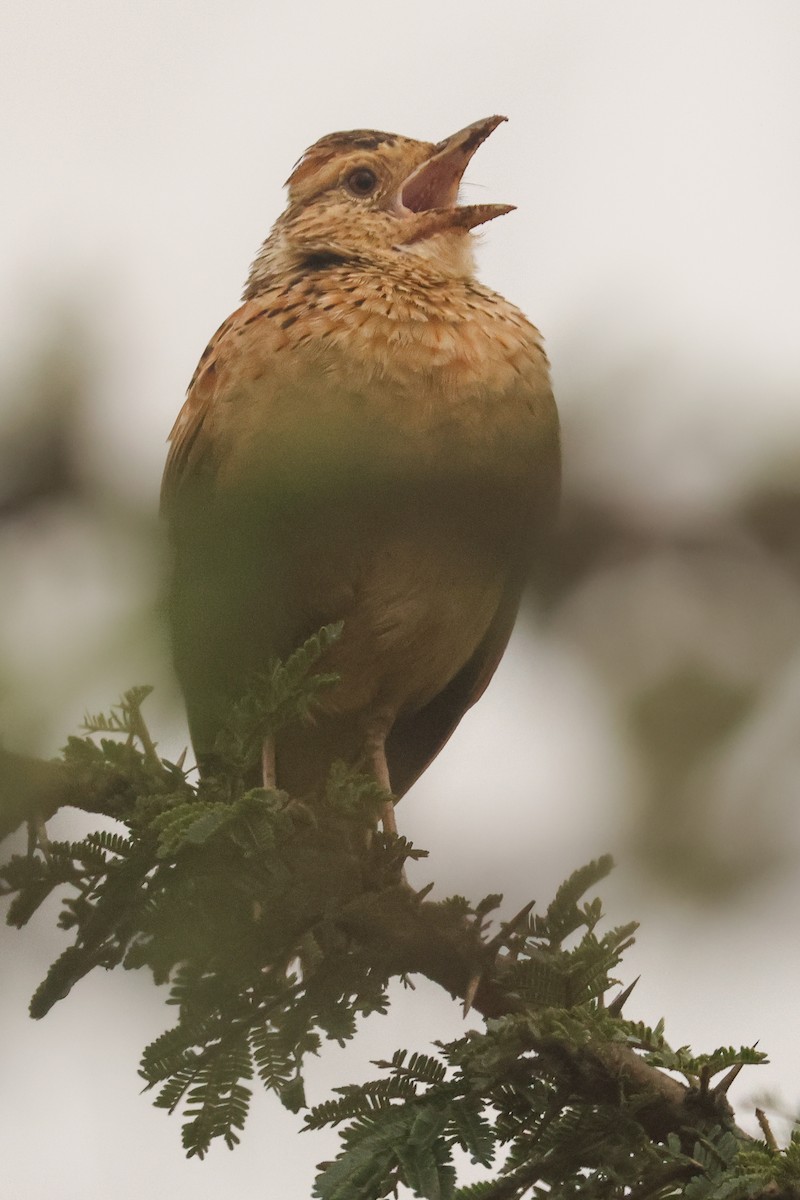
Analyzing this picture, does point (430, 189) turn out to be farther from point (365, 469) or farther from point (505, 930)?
point (365, 469)

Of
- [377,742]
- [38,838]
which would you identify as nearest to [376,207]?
[377,742]

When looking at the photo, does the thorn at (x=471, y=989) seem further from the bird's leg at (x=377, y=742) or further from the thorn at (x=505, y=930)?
the bird's leg at (x=377, y=742)

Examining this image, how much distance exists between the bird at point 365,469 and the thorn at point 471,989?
1.14 ft

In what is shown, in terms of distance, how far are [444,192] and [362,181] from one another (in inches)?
12.7

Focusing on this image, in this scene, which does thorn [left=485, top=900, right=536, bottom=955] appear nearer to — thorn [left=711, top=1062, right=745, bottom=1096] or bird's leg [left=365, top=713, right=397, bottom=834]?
thorn [left=711, top=1062, right=745, bottom=1096]

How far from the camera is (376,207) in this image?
5.23 meters


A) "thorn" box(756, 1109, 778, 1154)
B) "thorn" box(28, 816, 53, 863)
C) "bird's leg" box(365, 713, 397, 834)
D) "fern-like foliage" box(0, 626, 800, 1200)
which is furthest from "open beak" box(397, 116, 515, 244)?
"thorn" box(28, 816, 53, 863)

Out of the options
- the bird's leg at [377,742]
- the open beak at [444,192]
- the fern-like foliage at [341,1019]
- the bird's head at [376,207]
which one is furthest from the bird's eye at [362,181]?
the fern-like foliage at [341,1019]

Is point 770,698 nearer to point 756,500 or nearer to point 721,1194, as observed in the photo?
point 756,500

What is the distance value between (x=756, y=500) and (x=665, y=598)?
0.14 meters

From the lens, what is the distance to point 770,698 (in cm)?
130

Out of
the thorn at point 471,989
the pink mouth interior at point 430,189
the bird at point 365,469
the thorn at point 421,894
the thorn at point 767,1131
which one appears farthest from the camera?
the pink mouth interior at point 430,189

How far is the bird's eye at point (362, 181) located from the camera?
17.5ft

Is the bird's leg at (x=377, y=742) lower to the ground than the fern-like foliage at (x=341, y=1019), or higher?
higher
